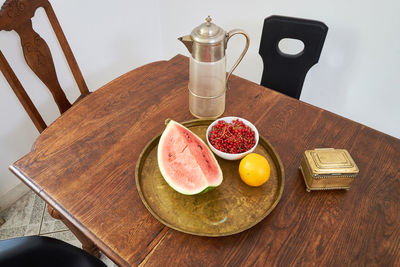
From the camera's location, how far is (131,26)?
214 cm

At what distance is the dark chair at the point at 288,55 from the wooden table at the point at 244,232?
282mm

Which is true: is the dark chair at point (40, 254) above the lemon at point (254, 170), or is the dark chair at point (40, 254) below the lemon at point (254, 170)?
below

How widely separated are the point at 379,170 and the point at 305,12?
1.18m

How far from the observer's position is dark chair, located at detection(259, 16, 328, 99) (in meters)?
1.22

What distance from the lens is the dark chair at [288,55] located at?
1219 millimetres

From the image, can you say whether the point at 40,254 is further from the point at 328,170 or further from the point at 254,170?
the point at 328,170

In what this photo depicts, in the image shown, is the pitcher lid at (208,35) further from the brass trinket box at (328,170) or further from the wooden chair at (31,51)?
the wooden chair at (31,51)

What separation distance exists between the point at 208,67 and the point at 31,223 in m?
1.53

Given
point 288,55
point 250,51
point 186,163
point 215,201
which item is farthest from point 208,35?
point 250,51

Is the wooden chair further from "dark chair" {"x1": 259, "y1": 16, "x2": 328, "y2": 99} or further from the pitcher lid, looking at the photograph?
"dark chair" {"x1": 259, "y1": 16, "x2": 328, "y2": 99}

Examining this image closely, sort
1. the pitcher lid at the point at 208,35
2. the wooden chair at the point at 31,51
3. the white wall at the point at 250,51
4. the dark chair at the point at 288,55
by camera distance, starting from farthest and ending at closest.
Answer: the white wall at the point at 250,51 → the dark chair at the point at 288,55 → the wooden chair at the point at 31,51 → the pitcher lid at the point at 208,35

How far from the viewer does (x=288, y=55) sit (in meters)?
1.31

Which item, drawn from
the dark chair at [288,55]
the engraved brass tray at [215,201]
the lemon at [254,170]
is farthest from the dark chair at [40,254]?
the dark chair at [288,55]

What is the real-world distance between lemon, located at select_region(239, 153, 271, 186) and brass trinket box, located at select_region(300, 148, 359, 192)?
0.43ft
